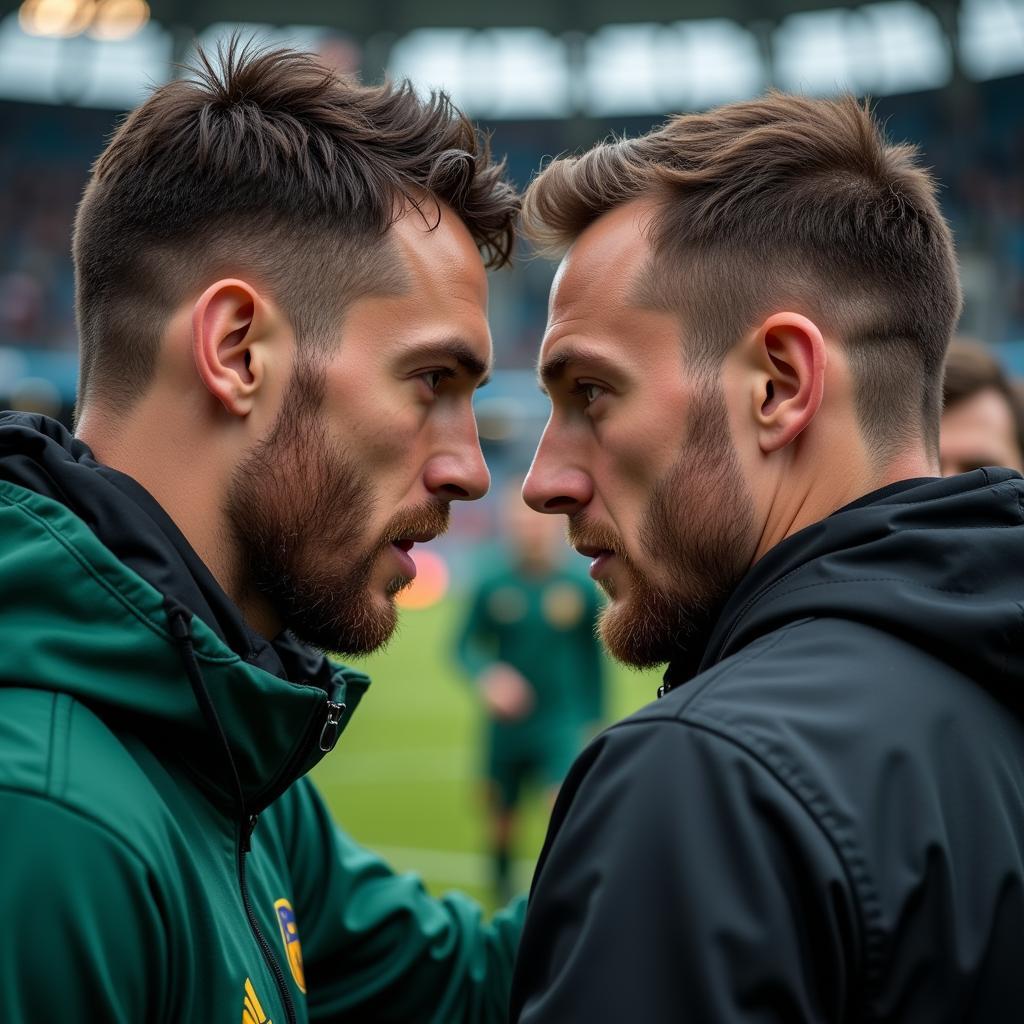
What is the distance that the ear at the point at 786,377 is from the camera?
1952 mm

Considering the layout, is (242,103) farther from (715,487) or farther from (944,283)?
(944,283)

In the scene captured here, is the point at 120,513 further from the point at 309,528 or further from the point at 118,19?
the point at 118,19

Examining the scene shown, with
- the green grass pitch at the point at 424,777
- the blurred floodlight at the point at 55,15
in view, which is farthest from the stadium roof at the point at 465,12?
the green grass pitch at the point at 424,777

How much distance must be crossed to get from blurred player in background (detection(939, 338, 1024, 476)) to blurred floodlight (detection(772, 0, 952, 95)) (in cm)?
3672

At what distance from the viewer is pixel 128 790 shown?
166cm

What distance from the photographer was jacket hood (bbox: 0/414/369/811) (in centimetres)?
168

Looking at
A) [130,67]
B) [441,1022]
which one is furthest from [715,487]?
[130,67]

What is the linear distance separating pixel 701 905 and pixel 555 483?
3.57 feet

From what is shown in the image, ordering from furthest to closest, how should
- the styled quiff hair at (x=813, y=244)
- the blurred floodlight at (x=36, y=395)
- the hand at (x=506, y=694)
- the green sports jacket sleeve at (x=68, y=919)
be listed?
the blurred floodlight at (x=36, y=395) → the hand at (x=506, y=694) → the styled quiff hair at (x=813, y=244) → the green sports jacket sleeve at (x=68, y=919)

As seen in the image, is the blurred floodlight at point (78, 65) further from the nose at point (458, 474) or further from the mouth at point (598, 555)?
the mouth at point (598, 555)

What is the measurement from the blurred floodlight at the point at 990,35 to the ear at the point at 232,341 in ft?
A: 132

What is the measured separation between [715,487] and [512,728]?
20.8 feet

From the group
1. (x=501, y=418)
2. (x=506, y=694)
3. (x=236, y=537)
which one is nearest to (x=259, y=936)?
(x=236, y=537)

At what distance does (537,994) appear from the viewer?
4.80ft
